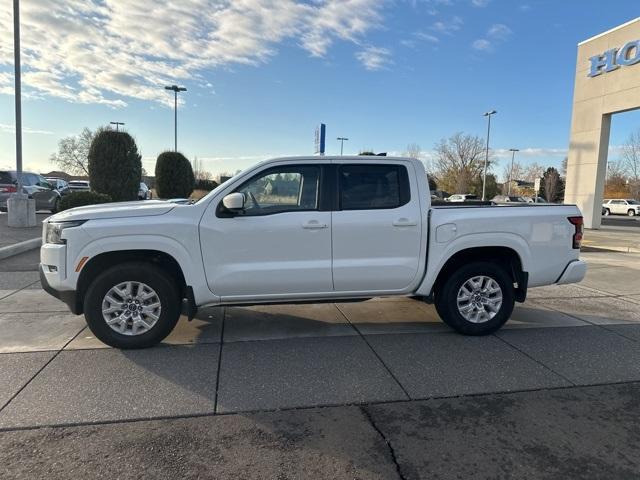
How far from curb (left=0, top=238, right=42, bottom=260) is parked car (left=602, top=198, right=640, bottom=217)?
4314cm

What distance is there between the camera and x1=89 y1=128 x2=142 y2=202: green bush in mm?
14906

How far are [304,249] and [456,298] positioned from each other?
1811 millimetres

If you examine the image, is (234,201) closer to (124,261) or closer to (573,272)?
(124,261)

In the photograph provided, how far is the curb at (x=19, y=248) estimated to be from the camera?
31.5ft

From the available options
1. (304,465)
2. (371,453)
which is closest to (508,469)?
(371,453)

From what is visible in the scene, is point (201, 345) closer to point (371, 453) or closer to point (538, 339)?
point (371, 453)

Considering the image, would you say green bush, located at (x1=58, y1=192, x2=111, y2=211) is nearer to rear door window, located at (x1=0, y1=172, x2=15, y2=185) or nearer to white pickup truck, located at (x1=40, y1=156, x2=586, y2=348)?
rear door window, located at (x1=0, y1=172, x2=15, y2=185)

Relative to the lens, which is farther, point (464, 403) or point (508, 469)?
point (464, 403)

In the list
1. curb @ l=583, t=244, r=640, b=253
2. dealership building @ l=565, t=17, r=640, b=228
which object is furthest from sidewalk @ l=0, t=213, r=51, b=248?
dealership building @ l=565, t=17, r=640, b=228

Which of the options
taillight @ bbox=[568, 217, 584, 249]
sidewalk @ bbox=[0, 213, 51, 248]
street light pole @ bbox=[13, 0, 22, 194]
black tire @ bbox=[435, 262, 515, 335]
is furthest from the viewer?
street light pole @ bbox=[13, 0, 22, 194]

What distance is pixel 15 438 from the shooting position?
10.1ft

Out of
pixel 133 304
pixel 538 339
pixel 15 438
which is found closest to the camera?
pixel 15 438

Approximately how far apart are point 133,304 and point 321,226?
202 centimetres

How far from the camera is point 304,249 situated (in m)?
4.81
